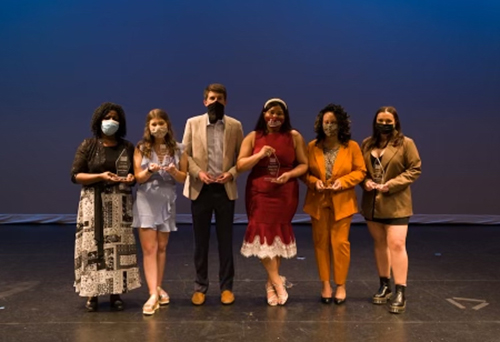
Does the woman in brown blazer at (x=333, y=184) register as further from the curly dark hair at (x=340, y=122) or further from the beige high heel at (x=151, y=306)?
the beige high heel at (x=151, y=306)

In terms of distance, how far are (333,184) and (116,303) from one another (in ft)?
5.64

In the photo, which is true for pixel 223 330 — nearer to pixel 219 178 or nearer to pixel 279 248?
pixel 279 248

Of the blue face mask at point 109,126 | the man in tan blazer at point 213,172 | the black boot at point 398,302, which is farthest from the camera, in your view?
the man in tan blazer at point 213,172

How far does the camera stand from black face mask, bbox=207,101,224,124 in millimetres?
3428

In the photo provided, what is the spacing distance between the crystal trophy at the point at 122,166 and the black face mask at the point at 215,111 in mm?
645

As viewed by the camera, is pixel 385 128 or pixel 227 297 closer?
pixel 385 128

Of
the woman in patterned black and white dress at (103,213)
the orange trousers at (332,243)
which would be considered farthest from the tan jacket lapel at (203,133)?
the orange trousers at (332,243)

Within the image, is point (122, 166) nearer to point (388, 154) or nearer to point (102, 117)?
point (102, 117)

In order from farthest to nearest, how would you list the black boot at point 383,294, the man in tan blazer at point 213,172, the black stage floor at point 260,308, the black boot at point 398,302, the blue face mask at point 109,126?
the black boot at point 383,294 < the man in tan blazer at point 213,172 < the black boot at point 398,302 < the blue face mask at point 109,126 < the black stage floor at point 260,308

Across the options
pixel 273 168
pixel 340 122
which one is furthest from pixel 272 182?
pixel 340 122

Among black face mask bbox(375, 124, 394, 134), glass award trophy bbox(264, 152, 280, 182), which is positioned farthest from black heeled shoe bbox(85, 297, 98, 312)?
black face mask bbox(375, 124, 394, 134)

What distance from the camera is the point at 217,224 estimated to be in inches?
140

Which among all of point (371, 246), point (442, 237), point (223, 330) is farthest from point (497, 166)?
point (223, 330)

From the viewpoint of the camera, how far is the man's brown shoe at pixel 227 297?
3535mm
